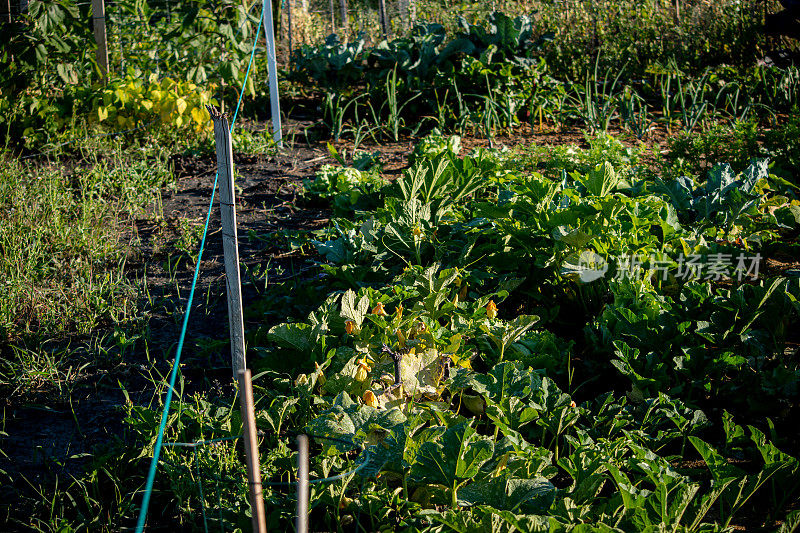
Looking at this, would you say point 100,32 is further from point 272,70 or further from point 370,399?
point 370,399

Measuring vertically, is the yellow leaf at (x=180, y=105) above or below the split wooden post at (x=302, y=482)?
above

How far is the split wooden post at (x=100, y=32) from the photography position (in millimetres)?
5695

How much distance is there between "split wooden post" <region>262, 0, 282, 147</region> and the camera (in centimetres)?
484

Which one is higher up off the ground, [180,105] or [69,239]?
[180,105]

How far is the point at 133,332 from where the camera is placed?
3031mm

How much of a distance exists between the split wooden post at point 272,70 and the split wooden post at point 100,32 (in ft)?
4.98

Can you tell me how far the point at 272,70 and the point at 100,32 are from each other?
180cm

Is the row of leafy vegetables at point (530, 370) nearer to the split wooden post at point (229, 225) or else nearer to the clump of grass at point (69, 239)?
the split wooden post at point (229, 225)

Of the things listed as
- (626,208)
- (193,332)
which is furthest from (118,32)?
(626,208)

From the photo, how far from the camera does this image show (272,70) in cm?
508

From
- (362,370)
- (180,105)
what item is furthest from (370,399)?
(180,105)

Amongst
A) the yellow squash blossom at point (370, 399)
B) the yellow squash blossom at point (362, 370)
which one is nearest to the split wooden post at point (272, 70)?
the yellow squash blossom at point (362, 370)

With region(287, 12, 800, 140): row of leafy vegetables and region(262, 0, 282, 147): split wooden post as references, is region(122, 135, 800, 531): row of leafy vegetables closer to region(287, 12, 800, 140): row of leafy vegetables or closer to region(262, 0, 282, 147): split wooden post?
region(262, 0, 282, 147): split wooden post

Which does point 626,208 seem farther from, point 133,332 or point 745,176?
point 133,332
